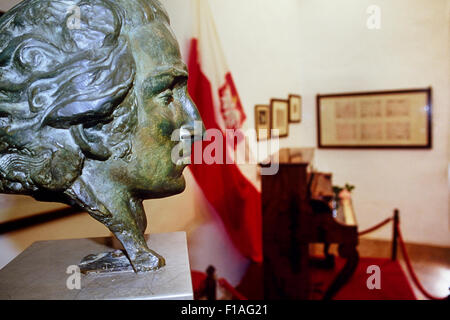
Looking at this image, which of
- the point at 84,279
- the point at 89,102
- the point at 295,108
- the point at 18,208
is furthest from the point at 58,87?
the point at 295,108

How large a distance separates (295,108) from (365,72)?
101 centimetres

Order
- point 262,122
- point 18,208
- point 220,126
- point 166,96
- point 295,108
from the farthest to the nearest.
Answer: point 295,108 → point 262,122 → point 220,126 → point 18,208 → point 166,96

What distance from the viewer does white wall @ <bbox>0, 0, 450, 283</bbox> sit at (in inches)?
166

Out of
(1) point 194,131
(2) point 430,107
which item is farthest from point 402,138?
(1) point 194,131

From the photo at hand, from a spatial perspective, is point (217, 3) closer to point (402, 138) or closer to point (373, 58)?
point (373, 58)

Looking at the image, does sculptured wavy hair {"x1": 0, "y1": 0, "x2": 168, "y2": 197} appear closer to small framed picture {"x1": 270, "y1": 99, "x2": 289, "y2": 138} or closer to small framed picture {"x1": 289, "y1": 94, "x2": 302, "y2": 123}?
small framed picture {"x1": 270, "y1": 99, "x2": 289, "y2": 138}

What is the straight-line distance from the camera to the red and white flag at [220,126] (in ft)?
8.69

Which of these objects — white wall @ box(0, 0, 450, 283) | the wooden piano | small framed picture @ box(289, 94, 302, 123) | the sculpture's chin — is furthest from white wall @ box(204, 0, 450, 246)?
the sculpture's chin

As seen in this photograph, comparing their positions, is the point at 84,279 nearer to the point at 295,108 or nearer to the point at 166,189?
the point at 166,189

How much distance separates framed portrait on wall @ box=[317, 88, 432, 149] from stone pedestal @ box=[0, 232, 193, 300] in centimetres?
427

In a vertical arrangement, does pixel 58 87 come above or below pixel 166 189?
above

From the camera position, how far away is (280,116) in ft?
15.0

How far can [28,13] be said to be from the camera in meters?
1.01

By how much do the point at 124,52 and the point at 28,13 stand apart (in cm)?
27
